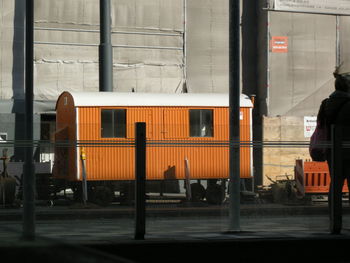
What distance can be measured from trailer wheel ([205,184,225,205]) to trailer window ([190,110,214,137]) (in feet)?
19.2

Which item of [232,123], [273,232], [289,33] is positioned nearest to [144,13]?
[289,33]

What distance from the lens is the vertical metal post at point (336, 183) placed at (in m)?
8.26

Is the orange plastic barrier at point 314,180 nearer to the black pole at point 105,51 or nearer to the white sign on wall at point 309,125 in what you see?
the black pole at point 105,51

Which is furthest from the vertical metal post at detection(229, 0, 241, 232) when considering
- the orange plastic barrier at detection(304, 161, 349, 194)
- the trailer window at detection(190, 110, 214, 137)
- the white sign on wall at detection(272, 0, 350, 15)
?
the white sign on wall at detection(272, 0, 350, 15)

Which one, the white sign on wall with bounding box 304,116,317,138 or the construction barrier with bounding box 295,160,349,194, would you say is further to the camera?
the white sign on wall with bounding box 304,116,317,138

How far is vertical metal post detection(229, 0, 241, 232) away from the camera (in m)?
8.74

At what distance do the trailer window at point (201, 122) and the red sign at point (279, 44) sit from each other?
8.37m

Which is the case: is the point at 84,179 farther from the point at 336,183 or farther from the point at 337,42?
the point at 337,42

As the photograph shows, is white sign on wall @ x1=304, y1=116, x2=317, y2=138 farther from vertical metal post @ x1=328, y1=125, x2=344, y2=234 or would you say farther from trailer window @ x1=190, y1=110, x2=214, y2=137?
vertical metal post @ x1=328, y1=125, x2=344, y2=234

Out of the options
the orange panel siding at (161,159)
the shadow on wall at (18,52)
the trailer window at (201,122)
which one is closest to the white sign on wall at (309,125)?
the trailer window at (201,122)

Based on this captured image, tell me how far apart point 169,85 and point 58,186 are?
54.0 ft

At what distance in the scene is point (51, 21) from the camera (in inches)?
950

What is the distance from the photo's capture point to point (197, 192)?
9625 mm

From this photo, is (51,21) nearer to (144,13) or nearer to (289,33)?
(144,13)
